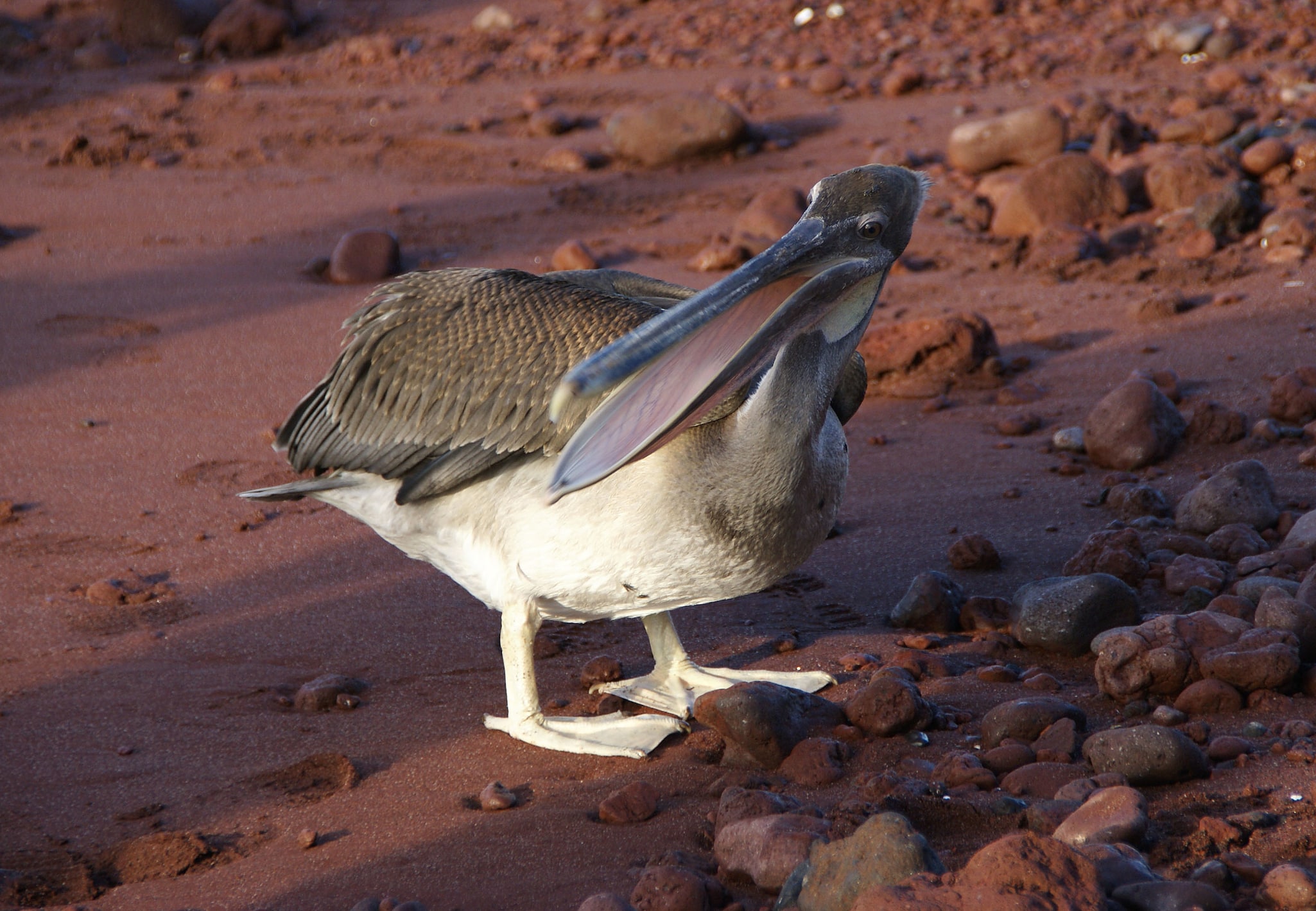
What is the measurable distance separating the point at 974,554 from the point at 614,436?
7.26 ft

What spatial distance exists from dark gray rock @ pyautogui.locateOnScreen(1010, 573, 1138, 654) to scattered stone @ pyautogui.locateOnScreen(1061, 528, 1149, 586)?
27 cm

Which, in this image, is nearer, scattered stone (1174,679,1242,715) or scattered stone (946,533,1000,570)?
scattered stone (1174,679,1242,715)

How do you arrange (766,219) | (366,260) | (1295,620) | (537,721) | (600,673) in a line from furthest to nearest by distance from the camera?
(366,260), (766,219), (600,673), (537,721), (1295,620)

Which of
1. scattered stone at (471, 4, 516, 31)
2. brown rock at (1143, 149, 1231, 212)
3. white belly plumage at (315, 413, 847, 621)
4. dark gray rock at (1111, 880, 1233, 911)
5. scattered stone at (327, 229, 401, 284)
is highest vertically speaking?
scattered stone at (471, 4, 516, 31)

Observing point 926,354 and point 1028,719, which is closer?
point 1028,719

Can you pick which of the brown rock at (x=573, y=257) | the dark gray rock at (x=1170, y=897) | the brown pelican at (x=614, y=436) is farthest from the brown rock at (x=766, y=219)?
the dark gray rock at (x=1170, y=897)

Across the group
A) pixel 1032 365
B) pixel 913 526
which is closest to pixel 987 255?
pixel 1032 365

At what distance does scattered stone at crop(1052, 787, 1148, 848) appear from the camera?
97.1 inches

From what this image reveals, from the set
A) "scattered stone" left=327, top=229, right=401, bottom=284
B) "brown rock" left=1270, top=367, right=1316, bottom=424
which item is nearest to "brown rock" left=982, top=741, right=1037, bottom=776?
"brown rock" left=1270, top=367, right=1316, bottom=424

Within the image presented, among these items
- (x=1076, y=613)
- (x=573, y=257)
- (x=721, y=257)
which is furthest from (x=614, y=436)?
(x=573, y=257)

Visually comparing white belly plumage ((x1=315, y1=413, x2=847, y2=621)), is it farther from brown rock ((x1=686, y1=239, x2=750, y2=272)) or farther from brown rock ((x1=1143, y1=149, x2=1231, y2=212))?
brown rock ((x1=1143, y1=149, x2=1231, y2=212))

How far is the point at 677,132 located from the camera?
9.66m

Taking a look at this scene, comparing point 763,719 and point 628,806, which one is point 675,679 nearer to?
point 763,719

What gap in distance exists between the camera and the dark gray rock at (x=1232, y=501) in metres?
4.38
